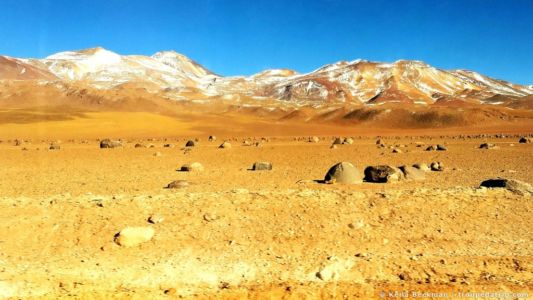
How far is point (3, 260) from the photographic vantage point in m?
8.96

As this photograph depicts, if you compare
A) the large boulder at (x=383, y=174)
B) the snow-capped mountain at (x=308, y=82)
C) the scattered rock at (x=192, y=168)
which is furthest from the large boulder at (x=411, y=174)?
the snow-capped mountain at (x=308, y=82)

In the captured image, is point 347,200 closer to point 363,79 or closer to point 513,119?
point 513,119

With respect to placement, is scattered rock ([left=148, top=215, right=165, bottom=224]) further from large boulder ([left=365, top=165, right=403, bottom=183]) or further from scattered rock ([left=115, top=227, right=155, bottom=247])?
large boulder ([left=365, top=165, right=403, bottom=183])

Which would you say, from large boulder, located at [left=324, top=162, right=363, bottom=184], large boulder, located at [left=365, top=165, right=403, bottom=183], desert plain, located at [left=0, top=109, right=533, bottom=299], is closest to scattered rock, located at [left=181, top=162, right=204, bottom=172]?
large boulder, located at [left=324, top=162, right=363, bottom=184]

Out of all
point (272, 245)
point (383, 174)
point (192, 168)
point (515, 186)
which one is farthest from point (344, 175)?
point (192, 168)

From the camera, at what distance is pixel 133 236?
31.6ft

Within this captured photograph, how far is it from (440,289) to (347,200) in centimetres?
360

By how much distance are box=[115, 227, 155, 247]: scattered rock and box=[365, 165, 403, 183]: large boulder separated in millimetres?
8030

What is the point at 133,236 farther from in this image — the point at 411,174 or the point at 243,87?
the point at 243,87

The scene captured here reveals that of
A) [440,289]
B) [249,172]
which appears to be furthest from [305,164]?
[440,289]

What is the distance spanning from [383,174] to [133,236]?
28.2ft

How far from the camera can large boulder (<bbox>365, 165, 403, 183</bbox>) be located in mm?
15328

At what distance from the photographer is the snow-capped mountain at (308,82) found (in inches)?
5364

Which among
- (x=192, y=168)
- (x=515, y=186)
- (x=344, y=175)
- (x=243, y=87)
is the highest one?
(x=243, y=87)
